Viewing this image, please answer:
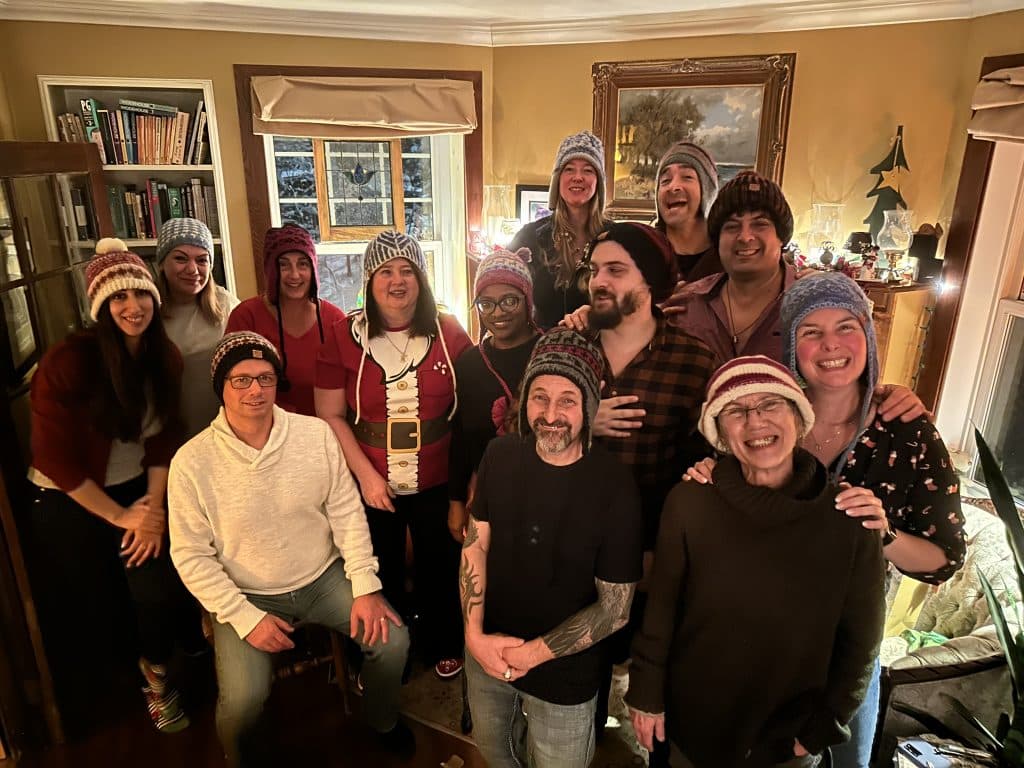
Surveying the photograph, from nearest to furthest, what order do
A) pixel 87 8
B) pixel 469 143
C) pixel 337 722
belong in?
pixel 337 722, pixel 87 8, pixel 469 143

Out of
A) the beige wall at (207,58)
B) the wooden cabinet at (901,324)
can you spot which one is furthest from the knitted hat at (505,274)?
the beige wall at (207,58)

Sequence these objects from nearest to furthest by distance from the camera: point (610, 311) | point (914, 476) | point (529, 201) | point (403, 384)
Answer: point (914, 476), point (610, 311), point (403, 384), point (529, 201)

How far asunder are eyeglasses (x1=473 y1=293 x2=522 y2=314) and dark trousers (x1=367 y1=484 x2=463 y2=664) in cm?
58

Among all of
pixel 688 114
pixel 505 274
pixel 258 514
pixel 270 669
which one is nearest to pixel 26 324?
pixel 258 514

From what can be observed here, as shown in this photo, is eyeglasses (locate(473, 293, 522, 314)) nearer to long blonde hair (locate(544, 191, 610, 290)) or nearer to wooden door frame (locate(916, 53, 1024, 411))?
long blonde hair (locate(544, 191, 610, 290))

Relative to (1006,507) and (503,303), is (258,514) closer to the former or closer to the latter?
(503,303)

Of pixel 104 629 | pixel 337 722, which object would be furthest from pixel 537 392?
pixel 104 629

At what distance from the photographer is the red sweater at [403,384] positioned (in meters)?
1.88

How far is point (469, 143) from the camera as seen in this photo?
13.9ft

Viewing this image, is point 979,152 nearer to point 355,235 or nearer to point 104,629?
point 355,235

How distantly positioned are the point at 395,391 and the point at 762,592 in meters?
1.10

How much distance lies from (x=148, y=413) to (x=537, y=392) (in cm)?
123

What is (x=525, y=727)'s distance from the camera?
1660 mm

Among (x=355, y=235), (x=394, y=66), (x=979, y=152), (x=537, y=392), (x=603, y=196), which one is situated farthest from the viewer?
(x=355, y=235)
